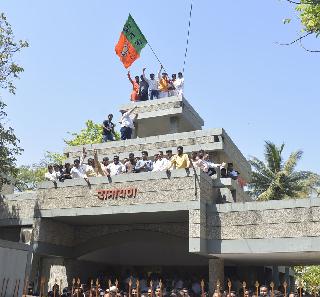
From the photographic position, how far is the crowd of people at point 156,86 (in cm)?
2409

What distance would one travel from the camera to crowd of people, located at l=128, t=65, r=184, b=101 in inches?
949

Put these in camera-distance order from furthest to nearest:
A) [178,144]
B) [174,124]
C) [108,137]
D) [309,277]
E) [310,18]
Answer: [309,277] < [174,124] < [108,137] < [178,144] < [310,18]

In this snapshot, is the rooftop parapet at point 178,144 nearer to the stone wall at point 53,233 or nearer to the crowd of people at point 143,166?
the crowd of people at point 143,166

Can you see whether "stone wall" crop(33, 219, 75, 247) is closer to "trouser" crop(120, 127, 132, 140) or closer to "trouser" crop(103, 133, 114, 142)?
"trouser" crop(103, 133, 114, 142)

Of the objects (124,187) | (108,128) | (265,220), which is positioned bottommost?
(265,220)

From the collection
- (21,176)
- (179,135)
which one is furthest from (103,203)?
(21,176)

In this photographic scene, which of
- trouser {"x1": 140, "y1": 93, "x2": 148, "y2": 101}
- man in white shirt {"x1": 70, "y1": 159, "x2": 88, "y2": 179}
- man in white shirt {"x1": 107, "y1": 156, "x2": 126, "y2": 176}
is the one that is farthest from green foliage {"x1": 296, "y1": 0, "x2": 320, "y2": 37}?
trouser {"x1": 140, "y1": 93, "x2": 148, "y2": 101}

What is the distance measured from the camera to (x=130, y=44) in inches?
917

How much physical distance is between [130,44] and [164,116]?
421 cm

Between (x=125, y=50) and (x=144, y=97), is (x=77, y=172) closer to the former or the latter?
(x=144, y=97)

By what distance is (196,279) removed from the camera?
2142cm

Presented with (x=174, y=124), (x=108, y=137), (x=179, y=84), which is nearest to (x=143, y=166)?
(x=108, y=137)

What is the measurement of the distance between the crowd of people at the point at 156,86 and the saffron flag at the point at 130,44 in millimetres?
1100

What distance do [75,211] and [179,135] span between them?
21.3ft
